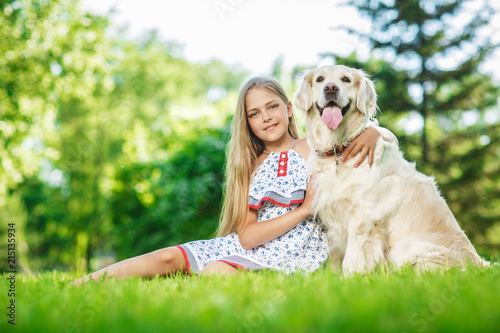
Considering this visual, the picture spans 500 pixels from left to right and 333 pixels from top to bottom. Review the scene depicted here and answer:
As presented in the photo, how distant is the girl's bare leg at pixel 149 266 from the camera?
9.73ft

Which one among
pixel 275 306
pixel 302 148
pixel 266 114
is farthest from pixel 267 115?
pixel 275 306

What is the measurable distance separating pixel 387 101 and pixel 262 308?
327 inches

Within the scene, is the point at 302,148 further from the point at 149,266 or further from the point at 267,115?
the point at 149,266

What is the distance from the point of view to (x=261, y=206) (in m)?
3.73

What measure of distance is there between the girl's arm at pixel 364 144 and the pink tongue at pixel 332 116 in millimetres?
244

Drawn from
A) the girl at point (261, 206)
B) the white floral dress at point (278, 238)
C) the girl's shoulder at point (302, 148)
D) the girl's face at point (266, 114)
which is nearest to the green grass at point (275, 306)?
the girl at point (261, 206)

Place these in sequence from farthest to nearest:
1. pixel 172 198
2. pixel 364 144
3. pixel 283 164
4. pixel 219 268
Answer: pixel 172 198, pixel 283 164, pixel 364 144, pixel 219 268

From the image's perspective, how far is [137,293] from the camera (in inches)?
81.2

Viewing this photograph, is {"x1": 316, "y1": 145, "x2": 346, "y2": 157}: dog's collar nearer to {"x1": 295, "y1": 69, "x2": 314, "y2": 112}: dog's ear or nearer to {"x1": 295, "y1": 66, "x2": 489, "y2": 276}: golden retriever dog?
{"x1": 295, "y1": 66, "x2": 489, "y2": 276}: golden retriever dog

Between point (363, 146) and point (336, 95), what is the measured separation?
18.0 inches

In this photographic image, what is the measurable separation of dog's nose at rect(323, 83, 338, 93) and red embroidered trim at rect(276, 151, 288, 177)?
814mm

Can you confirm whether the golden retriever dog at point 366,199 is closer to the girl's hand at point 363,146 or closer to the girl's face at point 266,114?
the girl's hand at point 363,146

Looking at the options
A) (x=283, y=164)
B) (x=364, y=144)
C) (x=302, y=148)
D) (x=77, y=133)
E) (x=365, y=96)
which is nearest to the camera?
(x=364, y=144)

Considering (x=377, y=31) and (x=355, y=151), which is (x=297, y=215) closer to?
(x=355, y=151)
